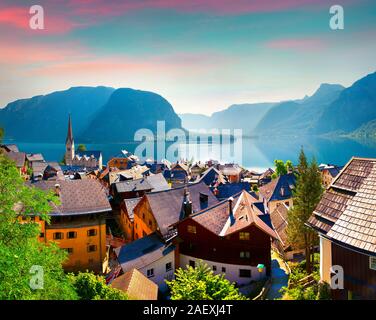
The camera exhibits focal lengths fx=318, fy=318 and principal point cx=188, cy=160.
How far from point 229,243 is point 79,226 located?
478 inches

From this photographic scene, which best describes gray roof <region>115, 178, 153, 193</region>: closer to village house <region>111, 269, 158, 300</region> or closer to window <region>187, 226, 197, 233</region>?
window <region>187, 226, 197, 233</region>

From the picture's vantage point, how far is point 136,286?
50.9ft

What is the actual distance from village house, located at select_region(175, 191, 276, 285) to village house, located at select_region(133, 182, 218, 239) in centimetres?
188

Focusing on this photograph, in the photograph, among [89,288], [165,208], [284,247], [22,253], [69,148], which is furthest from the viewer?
[69,148]

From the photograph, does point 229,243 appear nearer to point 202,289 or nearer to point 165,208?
point 165,208

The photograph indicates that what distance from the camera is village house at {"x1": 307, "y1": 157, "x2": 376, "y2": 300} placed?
9.87m

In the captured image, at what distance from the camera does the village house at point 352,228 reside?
32.4 feet

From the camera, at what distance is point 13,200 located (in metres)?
8.83

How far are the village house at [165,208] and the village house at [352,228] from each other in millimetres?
14151

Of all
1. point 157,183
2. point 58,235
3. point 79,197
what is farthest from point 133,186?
point 58,235

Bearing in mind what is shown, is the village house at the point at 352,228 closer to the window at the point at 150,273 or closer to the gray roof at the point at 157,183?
the window at the point at 150,273

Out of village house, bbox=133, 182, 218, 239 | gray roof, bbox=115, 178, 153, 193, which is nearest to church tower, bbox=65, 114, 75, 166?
gray roof, bbox=115, 178, 153, 193

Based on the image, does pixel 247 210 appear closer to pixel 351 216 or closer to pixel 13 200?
pixel 351 216
